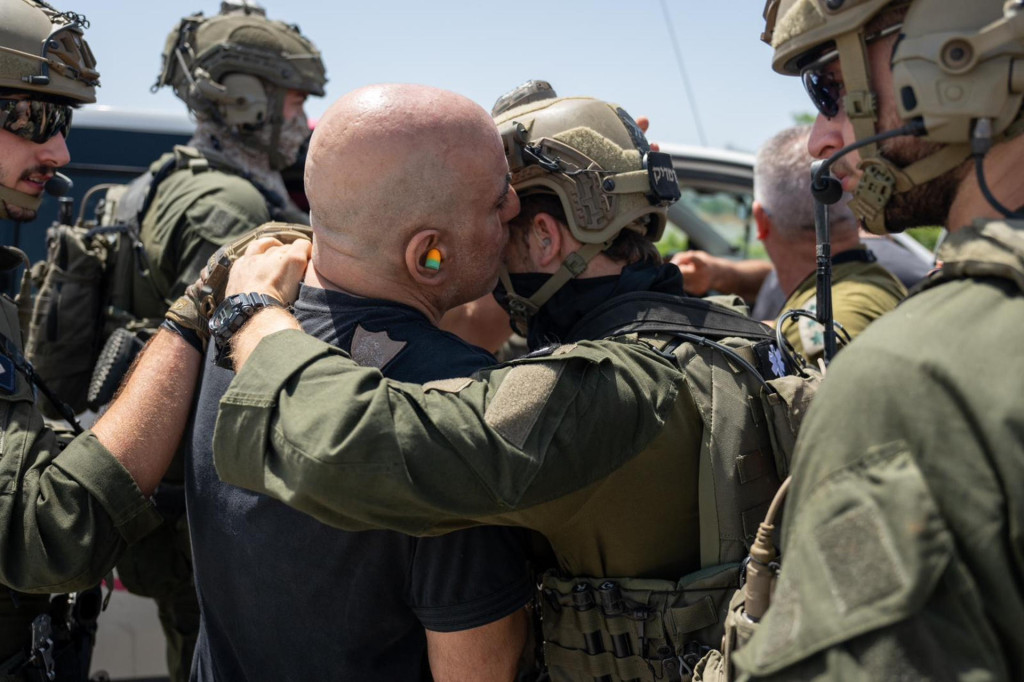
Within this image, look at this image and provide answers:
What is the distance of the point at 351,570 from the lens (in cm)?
177

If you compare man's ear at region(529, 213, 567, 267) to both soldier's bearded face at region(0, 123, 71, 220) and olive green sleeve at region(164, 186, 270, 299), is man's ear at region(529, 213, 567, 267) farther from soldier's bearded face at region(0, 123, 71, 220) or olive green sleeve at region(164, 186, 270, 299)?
olive green sleeve at region(164, 186, 270, 299)

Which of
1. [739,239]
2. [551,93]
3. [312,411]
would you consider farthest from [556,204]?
[739,239]

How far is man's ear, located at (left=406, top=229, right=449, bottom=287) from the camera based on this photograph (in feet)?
5.91

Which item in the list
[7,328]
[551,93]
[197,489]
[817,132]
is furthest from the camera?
[551,93]

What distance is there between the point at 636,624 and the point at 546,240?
2.95 ft

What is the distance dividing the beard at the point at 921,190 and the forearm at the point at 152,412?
146 centimetres

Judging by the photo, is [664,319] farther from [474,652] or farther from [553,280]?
[474,652]

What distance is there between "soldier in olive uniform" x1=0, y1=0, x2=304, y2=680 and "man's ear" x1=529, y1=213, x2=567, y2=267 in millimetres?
563

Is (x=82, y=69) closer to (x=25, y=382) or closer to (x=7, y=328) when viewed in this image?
(x=7, y=328)

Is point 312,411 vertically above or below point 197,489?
above

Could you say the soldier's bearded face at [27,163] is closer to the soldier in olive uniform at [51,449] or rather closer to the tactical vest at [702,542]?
the soldier in olive uniform at [51,449]

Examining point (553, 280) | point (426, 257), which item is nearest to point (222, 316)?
point (426, 257)

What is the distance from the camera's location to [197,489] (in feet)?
6.35

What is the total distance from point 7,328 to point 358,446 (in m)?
1.19
